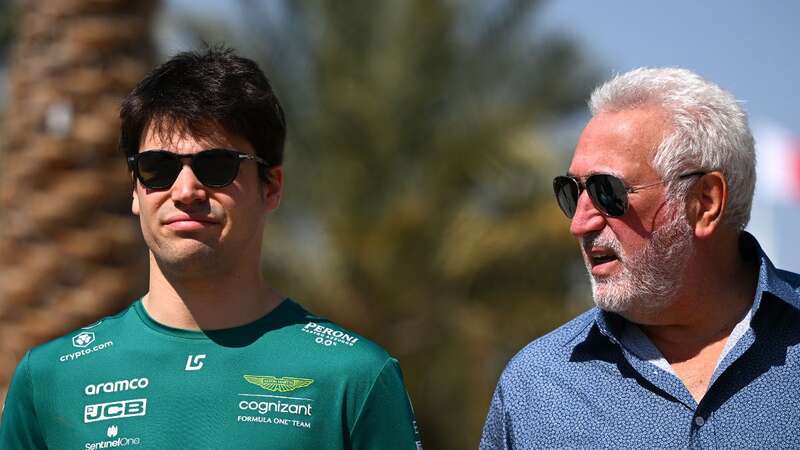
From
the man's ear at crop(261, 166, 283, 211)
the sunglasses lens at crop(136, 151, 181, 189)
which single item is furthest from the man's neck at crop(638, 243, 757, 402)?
the sunglasses lens at crop(136, 151, 181, 189)

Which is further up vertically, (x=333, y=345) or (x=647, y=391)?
(x=333, y=345)

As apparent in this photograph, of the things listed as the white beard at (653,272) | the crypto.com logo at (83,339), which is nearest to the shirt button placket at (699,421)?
the white beard at (653,272)

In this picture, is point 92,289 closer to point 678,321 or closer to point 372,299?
point 678,321

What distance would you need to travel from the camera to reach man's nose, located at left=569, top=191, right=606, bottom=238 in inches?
137

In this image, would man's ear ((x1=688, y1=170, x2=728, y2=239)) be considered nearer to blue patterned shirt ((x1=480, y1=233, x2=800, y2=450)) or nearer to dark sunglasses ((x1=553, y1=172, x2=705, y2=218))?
dark sunglasses ((x1=553, y1=172, x2=705, y2=218))

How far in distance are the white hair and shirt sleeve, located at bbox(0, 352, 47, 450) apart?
72.8 inches

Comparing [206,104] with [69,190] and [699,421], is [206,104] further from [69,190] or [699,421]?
[69,190]

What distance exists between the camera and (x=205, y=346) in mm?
3352

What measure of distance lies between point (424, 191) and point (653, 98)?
27.4ft

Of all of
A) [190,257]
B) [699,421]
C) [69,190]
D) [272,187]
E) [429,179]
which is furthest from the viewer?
[429,179]

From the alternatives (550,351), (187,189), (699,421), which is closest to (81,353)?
(187,189)

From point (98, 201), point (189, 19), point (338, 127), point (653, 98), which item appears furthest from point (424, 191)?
point (653, 98)

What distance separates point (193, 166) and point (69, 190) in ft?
9.42

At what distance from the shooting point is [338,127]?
12.2 m
